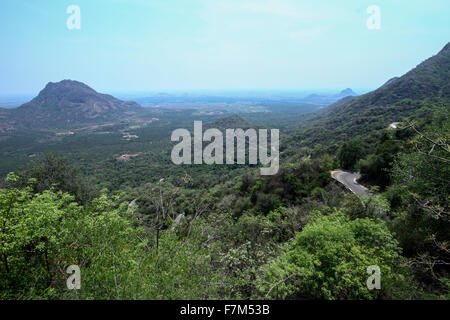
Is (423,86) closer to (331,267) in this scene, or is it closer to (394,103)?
(394,103)

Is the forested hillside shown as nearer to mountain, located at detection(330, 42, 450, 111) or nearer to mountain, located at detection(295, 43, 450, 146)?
mountain, located at detection(295, 43, 450, 146)

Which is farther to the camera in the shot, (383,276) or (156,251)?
(156,251)

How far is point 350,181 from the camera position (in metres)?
20.8

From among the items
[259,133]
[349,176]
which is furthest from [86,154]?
[349,176]

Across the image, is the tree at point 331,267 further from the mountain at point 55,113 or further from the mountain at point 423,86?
the mountain at point 55,113

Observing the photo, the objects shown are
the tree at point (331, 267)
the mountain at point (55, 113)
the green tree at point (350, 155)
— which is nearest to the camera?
the tree at point (331, 267)

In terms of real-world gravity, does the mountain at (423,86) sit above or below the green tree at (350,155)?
above

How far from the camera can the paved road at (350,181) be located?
17844 mm

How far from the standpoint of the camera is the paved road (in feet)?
58.5

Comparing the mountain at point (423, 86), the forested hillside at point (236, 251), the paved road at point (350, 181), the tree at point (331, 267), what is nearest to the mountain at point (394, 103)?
the mountain at point (423, 86)

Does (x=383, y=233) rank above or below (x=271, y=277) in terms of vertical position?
above
